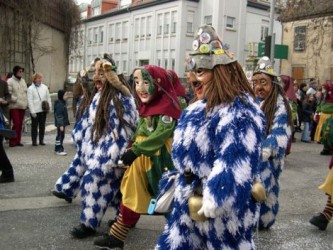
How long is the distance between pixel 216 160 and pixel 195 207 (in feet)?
0.92

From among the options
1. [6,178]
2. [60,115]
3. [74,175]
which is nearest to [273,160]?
[74,175]

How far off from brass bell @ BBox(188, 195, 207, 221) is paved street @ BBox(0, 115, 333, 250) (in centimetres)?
218

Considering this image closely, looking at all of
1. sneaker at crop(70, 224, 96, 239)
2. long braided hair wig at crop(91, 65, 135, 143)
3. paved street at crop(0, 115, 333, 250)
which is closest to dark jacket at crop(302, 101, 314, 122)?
paved street at crop(0, 115, 333, 250)

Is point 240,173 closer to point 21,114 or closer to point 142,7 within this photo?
point 21,114

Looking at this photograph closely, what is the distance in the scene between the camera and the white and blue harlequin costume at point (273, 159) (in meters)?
4.95

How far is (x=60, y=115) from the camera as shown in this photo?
Result: 34.0 ft

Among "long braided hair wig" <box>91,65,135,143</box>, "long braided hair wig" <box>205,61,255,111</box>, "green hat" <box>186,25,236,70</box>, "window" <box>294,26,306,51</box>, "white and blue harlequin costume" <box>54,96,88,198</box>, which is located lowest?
"white and blue harlequin costume" <box>54,96,88,198</box>

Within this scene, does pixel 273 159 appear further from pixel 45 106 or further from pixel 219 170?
pixel 45 106

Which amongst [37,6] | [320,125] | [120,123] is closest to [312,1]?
[320,125]

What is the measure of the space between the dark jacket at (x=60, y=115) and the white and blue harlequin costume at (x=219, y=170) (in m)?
7.65

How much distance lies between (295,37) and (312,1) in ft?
40.2

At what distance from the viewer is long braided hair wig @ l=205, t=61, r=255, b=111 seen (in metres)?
2.81

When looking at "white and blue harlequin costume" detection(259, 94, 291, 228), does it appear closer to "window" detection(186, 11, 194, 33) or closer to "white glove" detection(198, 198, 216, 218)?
"white glove" detection(198, 198, 216, 218)

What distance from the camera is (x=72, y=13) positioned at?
23578 mm
